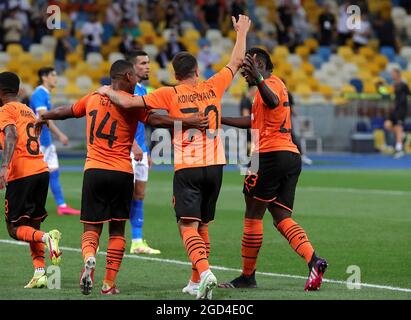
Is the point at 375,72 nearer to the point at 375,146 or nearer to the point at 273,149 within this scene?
the point at 375,146

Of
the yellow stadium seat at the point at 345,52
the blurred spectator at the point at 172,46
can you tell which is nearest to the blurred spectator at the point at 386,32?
the yellow stadium seat at the point at 345,52

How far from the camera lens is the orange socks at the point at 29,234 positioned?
11.3 meters

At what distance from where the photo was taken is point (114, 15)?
123ft

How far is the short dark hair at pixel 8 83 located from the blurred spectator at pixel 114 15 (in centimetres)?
2621

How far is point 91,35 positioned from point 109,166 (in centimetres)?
2611

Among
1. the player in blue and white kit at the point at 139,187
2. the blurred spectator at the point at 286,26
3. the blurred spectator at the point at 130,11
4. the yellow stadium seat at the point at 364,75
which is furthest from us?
the blurred spectator at the point at 286,26

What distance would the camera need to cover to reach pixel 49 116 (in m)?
10.8

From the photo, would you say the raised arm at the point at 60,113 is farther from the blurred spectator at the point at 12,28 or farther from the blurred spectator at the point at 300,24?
the blurred spectator at the point at 300,24

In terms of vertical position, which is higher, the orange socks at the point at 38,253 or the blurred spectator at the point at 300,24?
the blurred spectator at the point at 300,24

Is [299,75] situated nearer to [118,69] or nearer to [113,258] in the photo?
[118,69]

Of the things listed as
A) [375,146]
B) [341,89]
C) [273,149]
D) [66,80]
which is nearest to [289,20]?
[341,89]

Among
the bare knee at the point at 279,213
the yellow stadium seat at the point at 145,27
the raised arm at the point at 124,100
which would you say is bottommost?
the bare knee at the point at 279,213

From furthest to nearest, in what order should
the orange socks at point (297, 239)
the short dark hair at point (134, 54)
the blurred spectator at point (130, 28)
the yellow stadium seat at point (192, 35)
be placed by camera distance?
the yellow stadium seat at point (192, 35)
the blurred spectator at point (130, 28)
the short dark hair at point (134, 54)
the orange socks at point (297, 239)
